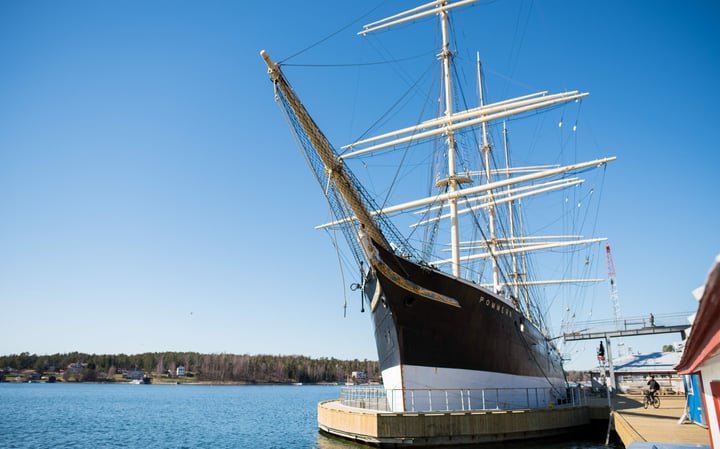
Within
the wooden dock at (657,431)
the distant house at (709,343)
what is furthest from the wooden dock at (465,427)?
the distant house at (709,343)

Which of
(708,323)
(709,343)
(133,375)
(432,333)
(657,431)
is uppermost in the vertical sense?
(432,333)

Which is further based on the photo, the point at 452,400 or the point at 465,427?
the point at 452,400

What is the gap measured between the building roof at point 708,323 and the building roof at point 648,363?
31634 mm

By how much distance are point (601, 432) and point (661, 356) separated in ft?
62.8

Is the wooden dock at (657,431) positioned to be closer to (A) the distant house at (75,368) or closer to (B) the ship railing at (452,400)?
(B) the ship railing at (452,400)

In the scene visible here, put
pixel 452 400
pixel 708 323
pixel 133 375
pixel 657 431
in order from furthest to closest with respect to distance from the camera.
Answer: pixel 133 375 → pixel 452 400 → pixel 657 431 → pixel 708 323

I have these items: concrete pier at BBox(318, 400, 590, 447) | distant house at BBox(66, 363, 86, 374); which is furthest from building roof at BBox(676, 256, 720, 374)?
distant house at BBox(66, 363, 86, 374)

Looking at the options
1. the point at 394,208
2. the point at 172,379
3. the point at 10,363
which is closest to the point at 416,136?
the point at 394,208

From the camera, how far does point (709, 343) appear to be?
4.02 meters

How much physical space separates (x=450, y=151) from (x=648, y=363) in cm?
2407

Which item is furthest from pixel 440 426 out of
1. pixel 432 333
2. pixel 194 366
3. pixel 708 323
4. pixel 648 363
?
pixel 194 366

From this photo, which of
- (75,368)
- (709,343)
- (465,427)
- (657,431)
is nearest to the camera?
(709,343)

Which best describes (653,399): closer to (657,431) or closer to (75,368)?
(657,431)

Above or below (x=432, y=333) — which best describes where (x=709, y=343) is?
below
